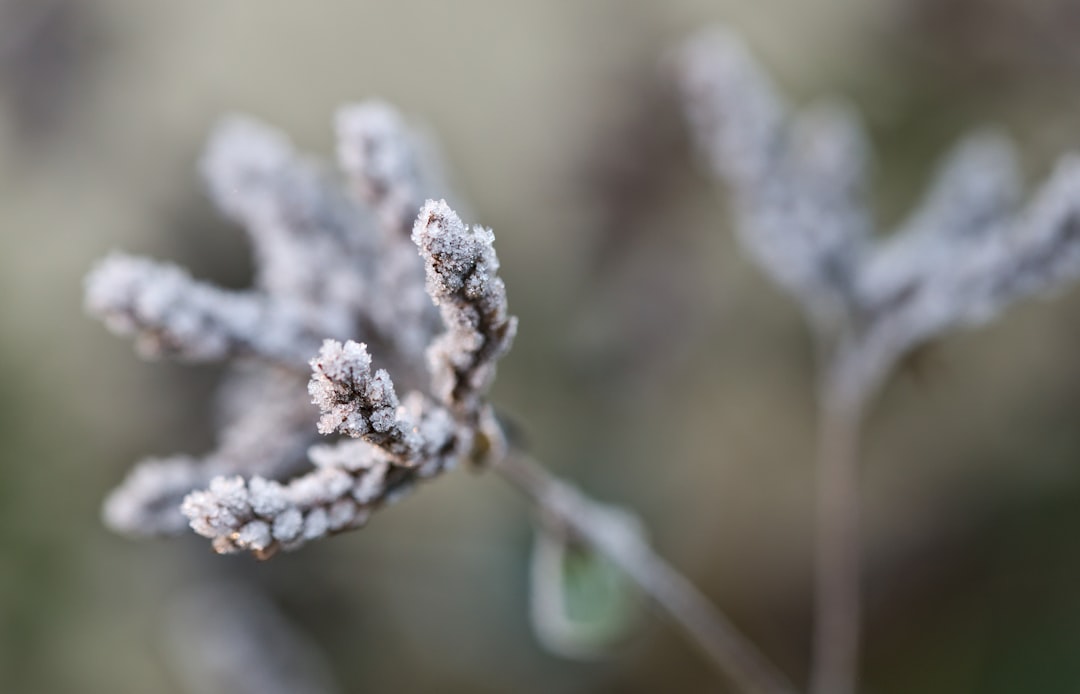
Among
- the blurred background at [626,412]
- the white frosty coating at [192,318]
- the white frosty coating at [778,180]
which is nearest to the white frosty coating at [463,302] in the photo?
the white frosty coating at [192,318]

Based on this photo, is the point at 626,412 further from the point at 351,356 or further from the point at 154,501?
the point at 351,356

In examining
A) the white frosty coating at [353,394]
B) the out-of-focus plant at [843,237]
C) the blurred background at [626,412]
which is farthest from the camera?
the blurred background at [626,412]

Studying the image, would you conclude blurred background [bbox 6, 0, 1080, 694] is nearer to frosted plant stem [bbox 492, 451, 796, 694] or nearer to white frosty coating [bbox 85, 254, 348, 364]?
frosted plant stem [bbox 492, 451, 796, 694]

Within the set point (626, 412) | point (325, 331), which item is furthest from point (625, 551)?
point (626, 412)

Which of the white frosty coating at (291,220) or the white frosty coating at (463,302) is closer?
the white frosty coating at (463,302)

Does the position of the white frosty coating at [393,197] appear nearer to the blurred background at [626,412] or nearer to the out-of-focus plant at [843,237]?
the out-of-focus plant at [843,237]

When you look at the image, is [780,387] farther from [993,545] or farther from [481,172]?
[481,172]

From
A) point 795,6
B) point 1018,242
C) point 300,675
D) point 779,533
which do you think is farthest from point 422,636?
point 795,6
